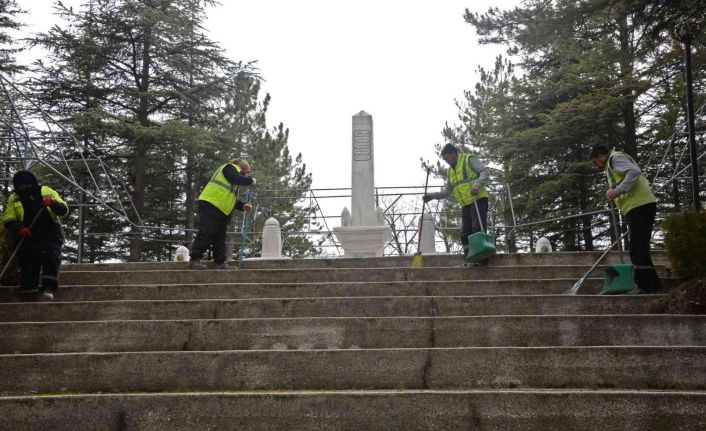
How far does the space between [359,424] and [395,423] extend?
9.6 inches

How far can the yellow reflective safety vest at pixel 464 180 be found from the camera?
29.4 feet

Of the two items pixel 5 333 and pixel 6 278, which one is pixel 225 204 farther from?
pixel 5 333

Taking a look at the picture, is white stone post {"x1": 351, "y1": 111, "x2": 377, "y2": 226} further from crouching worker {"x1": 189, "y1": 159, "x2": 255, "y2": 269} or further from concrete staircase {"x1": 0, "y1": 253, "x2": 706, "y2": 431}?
concrete staircase {"x1": 0, "y1": 253, "x2": 706, "y2": 431}

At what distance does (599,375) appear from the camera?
500 centimetres

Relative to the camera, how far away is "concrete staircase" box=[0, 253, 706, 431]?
443 cm

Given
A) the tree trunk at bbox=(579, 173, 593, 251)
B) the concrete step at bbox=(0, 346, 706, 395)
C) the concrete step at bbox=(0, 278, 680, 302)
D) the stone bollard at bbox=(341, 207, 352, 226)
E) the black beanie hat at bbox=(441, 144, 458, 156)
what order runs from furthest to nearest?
the tree trunk at bbox=(579, 173, 593, 251)
the stone bollard at bbox=(341, 207, 352, 226)
the black beanie hat at bbox=(441, 144, 458, 156)
the concrete step at bbox=(0, 278, 680, 302)
the concrete step at bbox=(0, 346, 706, 395)

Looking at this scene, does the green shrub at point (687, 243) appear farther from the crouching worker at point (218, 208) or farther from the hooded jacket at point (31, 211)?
the hooded jacket at point (31, 211)

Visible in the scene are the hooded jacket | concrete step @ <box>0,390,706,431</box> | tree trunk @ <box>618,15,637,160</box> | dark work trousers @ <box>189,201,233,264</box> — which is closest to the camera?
concrete step @ <box>0,390,706,431</box>

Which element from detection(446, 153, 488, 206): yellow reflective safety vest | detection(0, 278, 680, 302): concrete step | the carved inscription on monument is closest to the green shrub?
detection(0, 278, 680, 302): concrete step

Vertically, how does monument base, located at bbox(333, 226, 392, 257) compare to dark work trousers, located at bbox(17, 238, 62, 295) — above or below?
above

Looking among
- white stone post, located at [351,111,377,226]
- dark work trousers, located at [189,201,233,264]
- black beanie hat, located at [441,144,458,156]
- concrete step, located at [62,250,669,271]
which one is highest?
white stone post, located at [351,111,377,226]

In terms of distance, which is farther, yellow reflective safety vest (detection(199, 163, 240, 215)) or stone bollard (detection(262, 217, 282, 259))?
stone bollard (detection(262, 217, 282, 259))

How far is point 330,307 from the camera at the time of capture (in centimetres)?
668

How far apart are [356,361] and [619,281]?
3.20 meters
